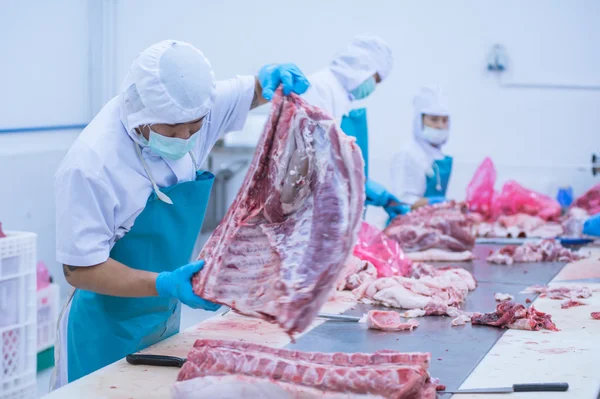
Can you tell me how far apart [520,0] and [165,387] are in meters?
6.25

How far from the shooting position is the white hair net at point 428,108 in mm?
6457

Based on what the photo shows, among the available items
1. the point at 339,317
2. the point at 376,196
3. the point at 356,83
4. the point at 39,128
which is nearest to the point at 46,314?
the point at 39,128

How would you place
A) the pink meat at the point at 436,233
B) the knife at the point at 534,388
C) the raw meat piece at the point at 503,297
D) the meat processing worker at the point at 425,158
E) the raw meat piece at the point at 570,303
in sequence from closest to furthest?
the knife at the point at 534,388
the raw meat piece at the point at 570,303
the raw meat piece at the point at 503,297
the pink meat at the point at 436,233
the meat processing worker at the point at 425,158

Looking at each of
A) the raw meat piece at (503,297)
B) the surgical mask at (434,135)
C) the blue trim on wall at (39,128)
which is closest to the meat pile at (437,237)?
the raw meat piece at (503,297)

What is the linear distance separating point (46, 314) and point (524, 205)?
3.78m

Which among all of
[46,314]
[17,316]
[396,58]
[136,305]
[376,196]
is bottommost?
[46,314]

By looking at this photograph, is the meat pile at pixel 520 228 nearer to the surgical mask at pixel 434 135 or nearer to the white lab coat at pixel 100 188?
the surgical mask at pixel 434 135

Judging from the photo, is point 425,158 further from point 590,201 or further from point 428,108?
point 590,201

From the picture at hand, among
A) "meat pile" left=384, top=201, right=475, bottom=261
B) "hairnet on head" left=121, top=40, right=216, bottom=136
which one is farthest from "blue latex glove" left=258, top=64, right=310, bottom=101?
"meat pile" left=384, top=201, right=475, bottom=261

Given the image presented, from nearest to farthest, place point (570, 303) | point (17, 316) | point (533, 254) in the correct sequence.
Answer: point (570, 303) → point (533, 254) → point (17, 316)

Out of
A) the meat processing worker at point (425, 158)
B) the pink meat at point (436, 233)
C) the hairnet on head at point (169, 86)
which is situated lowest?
the pink meat at point (436, 233)

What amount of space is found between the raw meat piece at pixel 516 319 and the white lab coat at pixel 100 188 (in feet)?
4.36

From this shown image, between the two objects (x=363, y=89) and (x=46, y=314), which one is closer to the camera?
(x=363, y=89)

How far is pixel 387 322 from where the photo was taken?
3.09 metres
